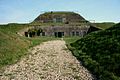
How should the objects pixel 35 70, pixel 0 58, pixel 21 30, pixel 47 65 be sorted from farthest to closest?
1. pixel 21 30
2. pixel 0 58
3. pixel 47 65
4. pixel 35 70

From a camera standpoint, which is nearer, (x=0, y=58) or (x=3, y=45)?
(x=0, y=58)

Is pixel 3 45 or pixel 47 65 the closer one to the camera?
pixel 47 65

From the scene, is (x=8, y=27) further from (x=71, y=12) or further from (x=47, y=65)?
(x=47, y=65)

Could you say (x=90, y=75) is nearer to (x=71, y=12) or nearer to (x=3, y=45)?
(x=3, y=45)

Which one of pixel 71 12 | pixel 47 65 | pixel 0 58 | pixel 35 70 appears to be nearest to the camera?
pixel 35 70

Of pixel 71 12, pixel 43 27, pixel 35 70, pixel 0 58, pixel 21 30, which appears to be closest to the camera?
pixel 35 70

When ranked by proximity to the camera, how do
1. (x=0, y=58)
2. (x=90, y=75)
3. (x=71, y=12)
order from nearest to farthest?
(x=90, y=75), (x=0, y=58), (x=71, y=12)

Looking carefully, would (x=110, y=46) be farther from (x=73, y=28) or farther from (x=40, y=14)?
(x=40, y=14)

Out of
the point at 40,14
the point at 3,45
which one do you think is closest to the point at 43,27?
the point at 40,14

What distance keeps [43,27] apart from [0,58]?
51564 mm

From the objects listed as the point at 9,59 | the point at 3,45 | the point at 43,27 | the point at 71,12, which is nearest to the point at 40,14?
the point at 71,12

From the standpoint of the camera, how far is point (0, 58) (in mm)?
23078

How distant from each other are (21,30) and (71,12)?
2799 centimetres

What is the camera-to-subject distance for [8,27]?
238 ft
